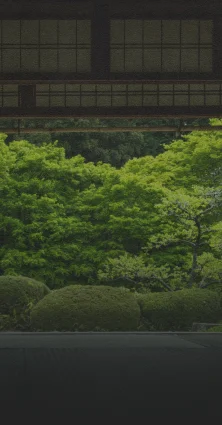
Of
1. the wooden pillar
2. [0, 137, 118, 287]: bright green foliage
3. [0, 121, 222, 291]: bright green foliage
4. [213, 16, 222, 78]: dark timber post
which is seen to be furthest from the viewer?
[0, 137, 118, 287]: bright green foliage

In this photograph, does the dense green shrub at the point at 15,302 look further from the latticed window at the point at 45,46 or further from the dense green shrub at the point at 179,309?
the latticed window at the point at 45,46

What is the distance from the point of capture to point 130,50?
15.1m

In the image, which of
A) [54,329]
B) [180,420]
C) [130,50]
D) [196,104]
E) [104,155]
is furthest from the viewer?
[104,155]

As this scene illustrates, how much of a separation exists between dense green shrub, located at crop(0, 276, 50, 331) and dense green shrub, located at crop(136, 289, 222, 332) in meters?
3.16

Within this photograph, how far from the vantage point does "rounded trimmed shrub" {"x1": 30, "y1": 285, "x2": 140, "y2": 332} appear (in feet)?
74.9

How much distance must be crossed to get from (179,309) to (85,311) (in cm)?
317

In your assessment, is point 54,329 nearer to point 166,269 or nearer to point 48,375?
point 166,269

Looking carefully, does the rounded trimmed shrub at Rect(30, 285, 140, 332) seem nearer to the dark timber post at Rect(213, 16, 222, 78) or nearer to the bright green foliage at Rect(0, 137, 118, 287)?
the bright green foliage at Rect(0, 137, 118, 287)

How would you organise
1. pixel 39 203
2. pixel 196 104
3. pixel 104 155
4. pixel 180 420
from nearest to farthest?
pixel 180 420, pixel 196 104, pixel 39 203, pixel 104 155

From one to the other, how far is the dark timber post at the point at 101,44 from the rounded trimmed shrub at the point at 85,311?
30.1 ft

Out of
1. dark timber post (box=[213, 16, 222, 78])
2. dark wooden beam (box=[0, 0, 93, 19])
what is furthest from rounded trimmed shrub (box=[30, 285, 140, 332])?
dark wooden beam (box=[0, 0, 93, 19])

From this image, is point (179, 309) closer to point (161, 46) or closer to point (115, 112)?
point (115, 112)

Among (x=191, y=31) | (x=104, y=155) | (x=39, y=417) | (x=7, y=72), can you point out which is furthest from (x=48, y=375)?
(x=104, y=155)

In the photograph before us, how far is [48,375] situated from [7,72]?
5.52 meters
